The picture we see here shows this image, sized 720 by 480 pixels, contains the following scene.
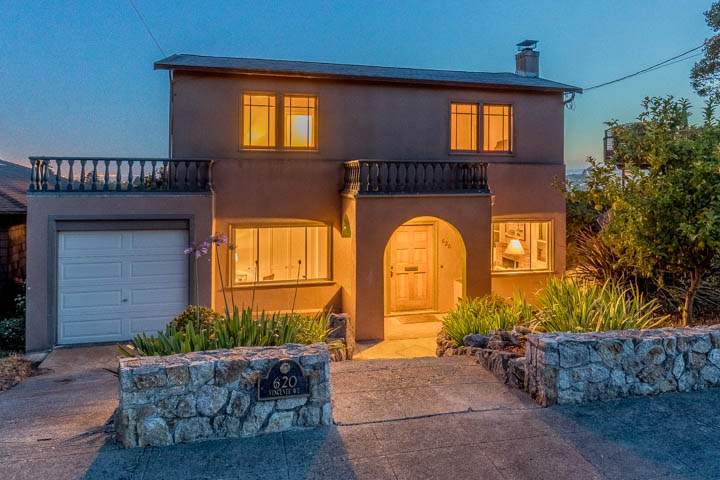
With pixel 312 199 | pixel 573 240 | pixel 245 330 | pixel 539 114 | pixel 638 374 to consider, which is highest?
pixel 539 114

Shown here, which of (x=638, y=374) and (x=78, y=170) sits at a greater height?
(x=78, y=170)

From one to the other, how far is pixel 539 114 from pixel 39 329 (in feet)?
45.1

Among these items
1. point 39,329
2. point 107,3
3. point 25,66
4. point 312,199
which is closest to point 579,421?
point 312,199

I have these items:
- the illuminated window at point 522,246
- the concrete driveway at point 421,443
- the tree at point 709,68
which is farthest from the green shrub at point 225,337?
the tree at point 709,68

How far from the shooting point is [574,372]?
5602mm

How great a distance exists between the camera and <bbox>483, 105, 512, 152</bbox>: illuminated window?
1439 centimetres

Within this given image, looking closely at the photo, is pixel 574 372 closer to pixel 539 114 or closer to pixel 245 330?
pixel 245 330

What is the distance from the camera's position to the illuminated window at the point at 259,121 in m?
12.9

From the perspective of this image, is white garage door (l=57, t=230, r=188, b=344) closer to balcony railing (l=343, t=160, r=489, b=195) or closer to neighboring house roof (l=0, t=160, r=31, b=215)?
neighboring house roof (l=0, t=160, r=31, b=215)

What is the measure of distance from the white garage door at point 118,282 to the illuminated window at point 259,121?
301cm

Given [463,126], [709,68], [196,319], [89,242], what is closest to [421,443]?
[196,319]

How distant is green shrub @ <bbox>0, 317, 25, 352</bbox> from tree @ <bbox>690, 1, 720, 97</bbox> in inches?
1027

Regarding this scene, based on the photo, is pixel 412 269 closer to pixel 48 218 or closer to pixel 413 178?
pixel 413 178

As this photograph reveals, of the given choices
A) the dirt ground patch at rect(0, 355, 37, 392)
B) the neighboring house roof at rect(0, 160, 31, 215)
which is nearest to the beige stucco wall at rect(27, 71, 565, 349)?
the dirt ground patch at rect(0, 355, 37, 392)
